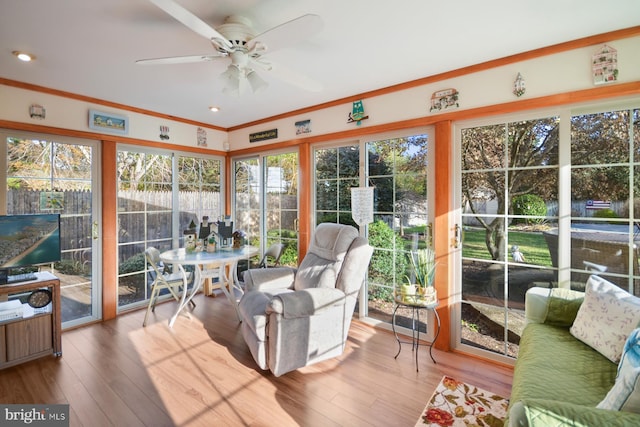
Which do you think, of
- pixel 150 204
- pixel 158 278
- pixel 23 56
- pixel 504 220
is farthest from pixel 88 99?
pixel 504 220

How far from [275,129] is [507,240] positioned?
9.73 ft

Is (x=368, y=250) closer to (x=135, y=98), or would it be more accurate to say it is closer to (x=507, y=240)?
(x=507, y=240)

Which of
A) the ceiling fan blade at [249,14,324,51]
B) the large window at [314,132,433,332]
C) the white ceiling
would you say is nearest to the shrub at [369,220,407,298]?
the large window at [314,132,433,332]

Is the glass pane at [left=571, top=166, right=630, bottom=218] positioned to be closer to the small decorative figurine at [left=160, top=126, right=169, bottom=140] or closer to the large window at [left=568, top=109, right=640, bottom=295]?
the large window at [left=568, top=109, right=640, bottom=295]

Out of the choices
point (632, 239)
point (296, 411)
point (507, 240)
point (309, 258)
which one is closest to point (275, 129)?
point (309, 258)

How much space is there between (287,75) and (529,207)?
2140 millimetres

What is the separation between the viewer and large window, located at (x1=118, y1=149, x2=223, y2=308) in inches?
144

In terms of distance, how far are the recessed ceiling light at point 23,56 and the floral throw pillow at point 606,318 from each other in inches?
168

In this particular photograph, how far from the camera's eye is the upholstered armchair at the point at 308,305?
2.20 metres

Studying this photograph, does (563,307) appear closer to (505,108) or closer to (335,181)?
(505,108)

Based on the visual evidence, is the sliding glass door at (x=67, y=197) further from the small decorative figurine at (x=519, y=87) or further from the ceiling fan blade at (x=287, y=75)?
Result: the small decorative figurine at (x=519, y=87)

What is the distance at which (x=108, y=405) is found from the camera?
1953 millimetres

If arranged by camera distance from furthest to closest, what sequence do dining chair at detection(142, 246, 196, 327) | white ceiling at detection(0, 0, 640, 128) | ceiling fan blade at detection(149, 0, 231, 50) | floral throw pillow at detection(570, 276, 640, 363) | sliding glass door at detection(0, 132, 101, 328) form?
1. dining chair at detection(142, 246, 196, 327)
2. sliding glass door at detection(0, 132, 101, 328)
3. white ceiling at detection(0, 0, 640, 128)
4. floral throw pillow at detection(570, 276, 640, 363)
5. ceiling fan blade at detection(149, 0, 231, 50)

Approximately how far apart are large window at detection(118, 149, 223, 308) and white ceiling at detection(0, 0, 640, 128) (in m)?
1.08
